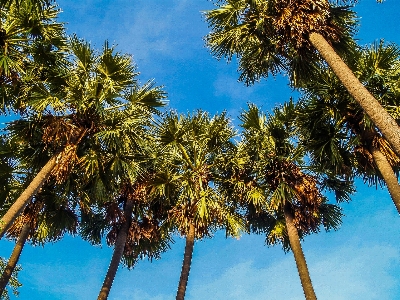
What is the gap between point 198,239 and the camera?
1342 cm

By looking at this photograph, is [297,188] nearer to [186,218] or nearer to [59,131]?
[186,218]

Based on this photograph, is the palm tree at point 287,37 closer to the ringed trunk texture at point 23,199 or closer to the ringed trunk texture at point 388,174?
the ringed trunk texture at point 388,174

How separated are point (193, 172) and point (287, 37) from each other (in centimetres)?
516

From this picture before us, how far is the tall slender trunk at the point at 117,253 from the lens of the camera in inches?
468

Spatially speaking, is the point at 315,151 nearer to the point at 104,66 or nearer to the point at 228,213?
the point at 228,213

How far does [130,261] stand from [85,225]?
7.46 feet

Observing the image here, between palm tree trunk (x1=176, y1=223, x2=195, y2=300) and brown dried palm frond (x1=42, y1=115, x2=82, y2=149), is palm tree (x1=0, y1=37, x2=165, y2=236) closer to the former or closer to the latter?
brown dried palm frond (x1=42, y1=115, x2=82, y2=149)

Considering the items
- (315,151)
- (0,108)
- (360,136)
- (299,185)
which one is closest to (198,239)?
(299,185)

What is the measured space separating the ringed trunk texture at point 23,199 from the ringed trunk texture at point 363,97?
22.4 ft

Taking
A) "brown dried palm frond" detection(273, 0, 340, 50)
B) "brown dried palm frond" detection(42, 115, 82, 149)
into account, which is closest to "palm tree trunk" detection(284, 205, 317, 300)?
"brown dried palm frond" detection(273, 0, 340, 50)

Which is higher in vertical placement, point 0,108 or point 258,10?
point 258,10

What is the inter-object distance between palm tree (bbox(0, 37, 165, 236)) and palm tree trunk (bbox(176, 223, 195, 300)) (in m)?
3.64

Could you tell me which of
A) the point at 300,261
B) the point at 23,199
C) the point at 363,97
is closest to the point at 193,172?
the point at 300,261

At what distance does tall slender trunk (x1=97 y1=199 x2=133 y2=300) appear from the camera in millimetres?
11883
